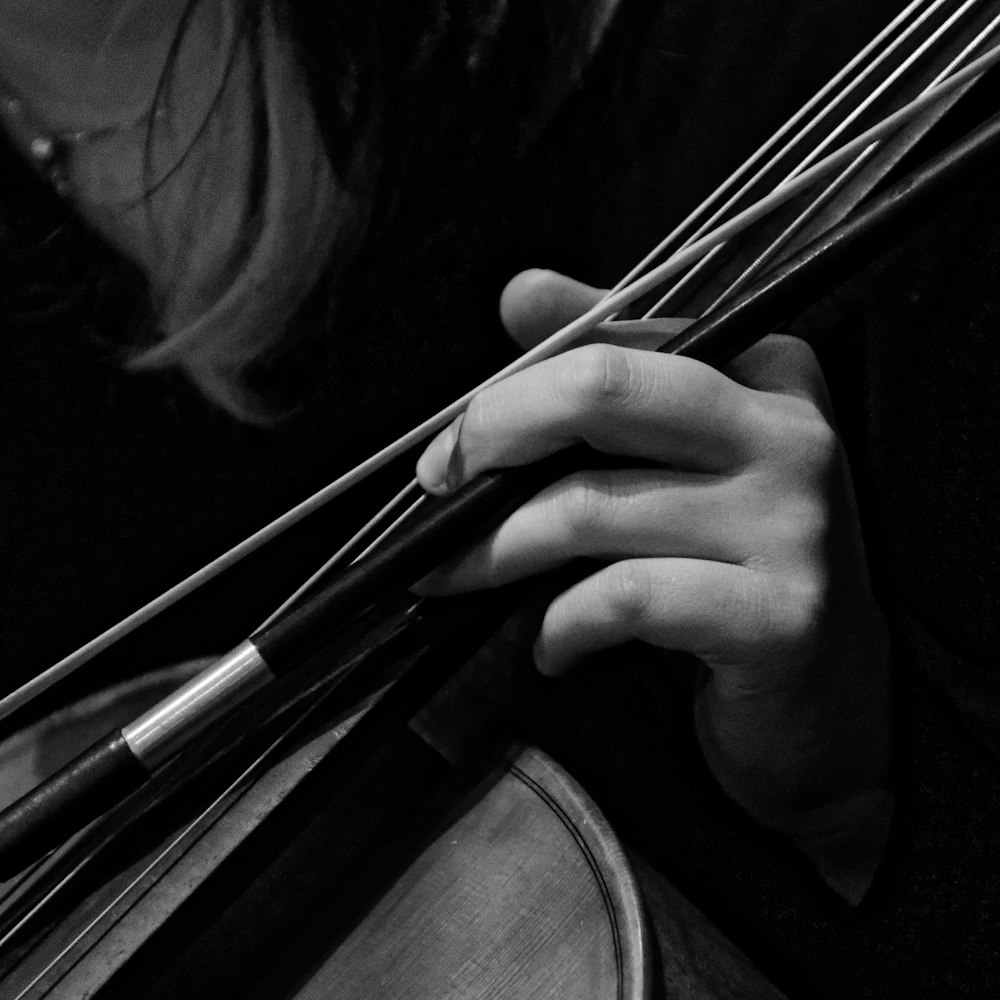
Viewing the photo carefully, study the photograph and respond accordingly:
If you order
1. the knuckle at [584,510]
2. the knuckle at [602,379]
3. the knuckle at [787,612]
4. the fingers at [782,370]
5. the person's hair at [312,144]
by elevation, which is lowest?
the knuckle at [787,612]

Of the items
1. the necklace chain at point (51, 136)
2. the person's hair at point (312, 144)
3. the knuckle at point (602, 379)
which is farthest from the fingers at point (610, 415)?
the necklace chain at point (51, 136)

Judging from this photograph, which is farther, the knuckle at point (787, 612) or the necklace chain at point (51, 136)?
the knuckle at point (787, 612)

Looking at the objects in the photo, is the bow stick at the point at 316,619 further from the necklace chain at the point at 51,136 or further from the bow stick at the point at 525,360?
the necklace chain at the point at 51,136

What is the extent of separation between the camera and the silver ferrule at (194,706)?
46cm

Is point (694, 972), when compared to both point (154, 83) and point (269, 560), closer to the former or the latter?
point (269, 560)

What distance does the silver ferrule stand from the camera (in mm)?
457

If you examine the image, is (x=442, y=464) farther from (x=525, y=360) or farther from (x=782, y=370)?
(x=782, y=370)

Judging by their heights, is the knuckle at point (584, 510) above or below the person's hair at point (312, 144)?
below

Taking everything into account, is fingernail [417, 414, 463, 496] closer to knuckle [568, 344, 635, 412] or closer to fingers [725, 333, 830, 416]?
knuckle [568, 344, 635, 412]

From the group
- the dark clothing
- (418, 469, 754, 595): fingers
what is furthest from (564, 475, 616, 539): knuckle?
the dark clothing

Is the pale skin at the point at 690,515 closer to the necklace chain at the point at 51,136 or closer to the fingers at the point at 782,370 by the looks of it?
the fingers at the point at 782,370

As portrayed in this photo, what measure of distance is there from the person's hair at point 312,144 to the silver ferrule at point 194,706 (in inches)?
5.6

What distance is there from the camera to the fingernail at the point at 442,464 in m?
0.52

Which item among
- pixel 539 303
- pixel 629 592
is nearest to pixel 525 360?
pixel 539 303
